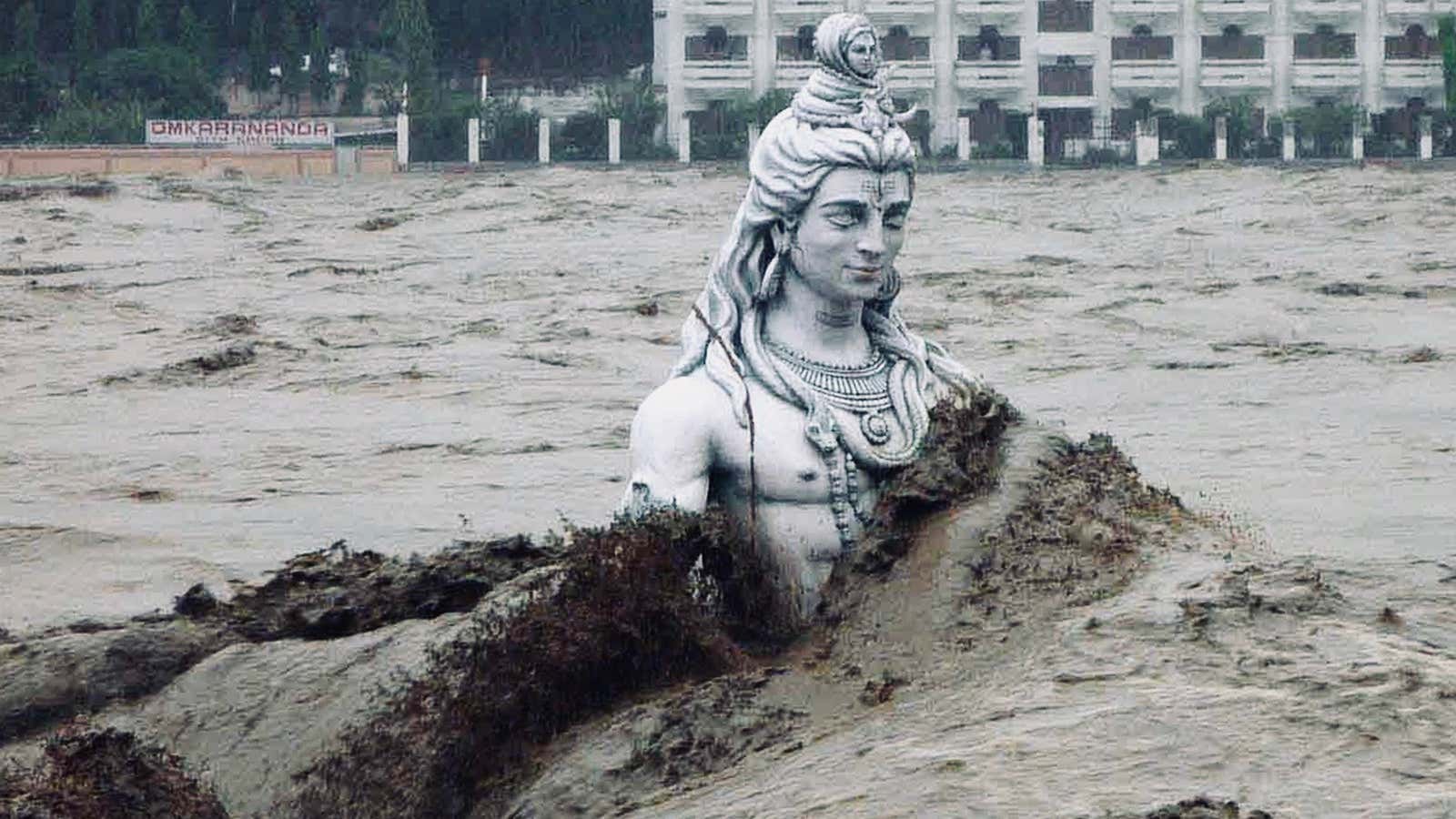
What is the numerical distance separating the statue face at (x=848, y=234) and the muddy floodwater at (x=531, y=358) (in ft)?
4.54

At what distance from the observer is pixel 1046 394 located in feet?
46.9

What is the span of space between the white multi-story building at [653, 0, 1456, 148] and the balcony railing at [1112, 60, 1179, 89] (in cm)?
2

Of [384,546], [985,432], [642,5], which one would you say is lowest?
[384,546]

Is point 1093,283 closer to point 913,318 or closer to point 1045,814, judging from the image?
point 913,318

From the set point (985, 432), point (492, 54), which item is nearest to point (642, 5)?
point (492, 54)

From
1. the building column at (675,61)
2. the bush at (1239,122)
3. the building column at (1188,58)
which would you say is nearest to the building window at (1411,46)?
the bush at (1239,122)

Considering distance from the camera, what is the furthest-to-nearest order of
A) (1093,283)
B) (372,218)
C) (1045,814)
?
(372,218)
(1093,283)
(1045,814)

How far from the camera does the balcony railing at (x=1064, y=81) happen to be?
172 feet

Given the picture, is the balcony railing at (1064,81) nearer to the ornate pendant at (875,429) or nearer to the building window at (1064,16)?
the building window at (1064,16)

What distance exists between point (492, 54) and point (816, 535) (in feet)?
156

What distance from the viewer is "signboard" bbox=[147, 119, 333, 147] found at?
3972 centimetres

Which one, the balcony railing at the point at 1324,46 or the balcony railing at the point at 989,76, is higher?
the balcony railing at the point at 1324,46

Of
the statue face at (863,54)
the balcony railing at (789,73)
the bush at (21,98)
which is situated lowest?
the statue face at (863,54)

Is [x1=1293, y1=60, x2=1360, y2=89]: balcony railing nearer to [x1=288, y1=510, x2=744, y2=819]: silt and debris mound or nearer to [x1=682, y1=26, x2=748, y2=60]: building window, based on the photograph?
[x1=682, y1=26, x2=748, y2=60]: building window
